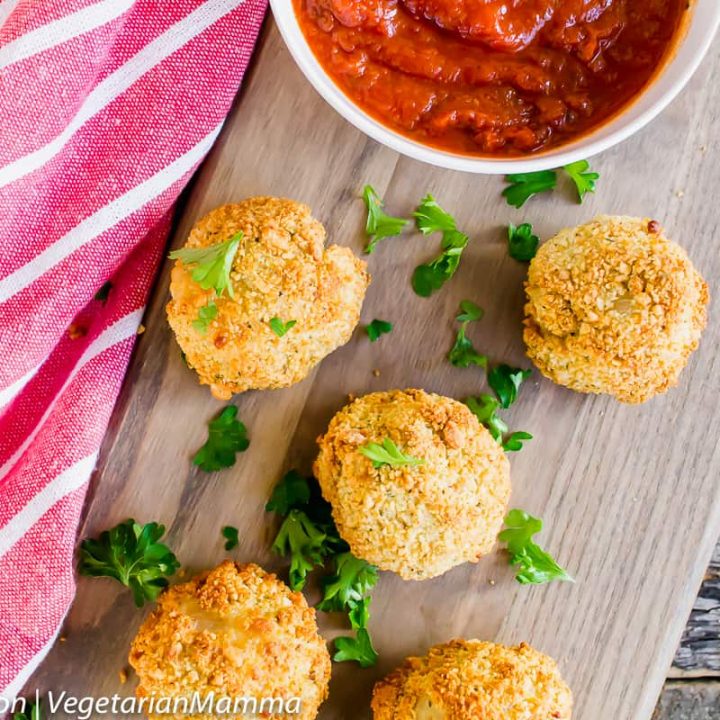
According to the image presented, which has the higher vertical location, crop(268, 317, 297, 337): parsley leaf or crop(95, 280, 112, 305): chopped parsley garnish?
crop(268, 317, 297, 337): parsley leaf

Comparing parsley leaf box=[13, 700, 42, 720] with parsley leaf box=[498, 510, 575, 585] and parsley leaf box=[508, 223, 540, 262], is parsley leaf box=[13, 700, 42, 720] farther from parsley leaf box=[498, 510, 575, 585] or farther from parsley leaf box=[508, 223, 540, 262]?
parsley leaf box=[508, 223, 540, 262]

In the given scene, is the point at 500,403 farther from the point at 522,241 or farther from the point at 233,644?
the point at 233,644

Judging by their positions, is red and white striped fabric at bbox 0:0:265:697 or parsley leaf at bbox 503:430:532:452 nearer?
red and white striped fabric at bbox 0:0:265:697

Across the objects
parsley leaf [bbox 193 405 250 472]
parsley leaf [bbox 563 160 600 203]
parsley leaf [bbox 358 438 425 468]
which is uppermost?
parsley leaf [bbox 563 160 600 203]

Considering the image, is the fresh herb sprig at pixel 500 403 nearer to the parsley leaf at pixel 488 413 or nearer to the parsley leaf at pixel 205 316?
the parsley leaf at pixel 488 413

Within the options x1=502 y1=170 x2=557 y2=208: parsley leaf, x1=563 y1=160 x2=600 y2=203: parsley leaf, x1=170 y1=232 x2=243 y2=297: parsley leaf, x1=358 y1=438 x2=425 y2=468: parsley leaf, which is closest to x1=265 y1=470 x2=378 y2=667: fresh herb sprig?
x1=358 y1=438 x2=425 y2=468: parsley leaf

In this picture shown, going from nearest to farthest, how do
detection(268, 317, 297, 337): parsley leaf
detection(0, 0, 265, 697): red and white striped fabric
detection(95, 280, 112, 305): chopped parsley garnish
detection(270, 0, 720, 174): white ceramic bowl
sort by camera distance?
detection(270, 0, 720, 174): white ceramic bowl, detection(268, 317, 297, 337): parsley leaf, detection(0, 0, 265, 697): red and white striped fabric, detection(95, 280, 112, 305): chopped parsley garnish

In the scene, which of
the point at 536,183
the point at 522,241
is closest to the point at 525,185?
the point at 536,183
